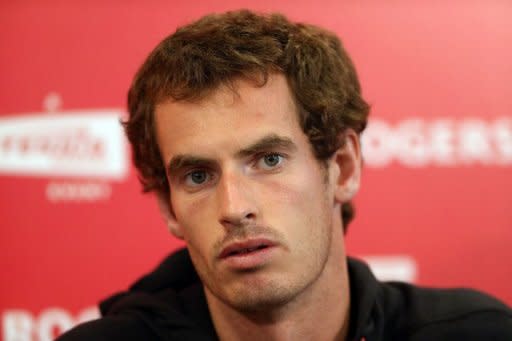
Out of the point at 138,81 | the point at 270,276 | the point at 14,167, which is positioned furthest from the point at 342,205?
the point at 14,167

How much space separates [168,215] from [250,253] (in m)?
0.37

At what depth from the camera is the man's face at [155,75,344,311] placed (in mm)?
1334

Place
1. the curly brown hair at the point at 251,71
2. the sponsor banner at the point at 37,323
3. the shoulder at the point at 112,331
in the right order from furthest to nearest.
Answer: the sponsor banner at the point at 37,323 → the shoulder at the point at 112,331 → the curly brown hair at the point at 251,71

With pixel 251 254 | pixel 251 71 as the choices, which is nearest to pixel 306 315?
pixel 251 254

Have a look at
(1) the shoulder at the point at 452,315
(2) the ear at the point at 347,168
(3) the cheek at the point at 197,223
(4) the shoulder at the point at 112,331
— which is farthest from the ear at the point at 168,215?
(1) the shoulder at the point at 452,315

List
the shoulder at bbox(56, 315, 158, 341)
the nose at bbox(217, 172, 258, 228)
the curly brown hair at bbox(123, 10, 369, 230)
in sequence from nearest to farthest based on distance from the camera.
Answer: the nose at bbox(217, 172, 258, 228)
the curly brown hair at bbox(123, 10, 369, 230)
the shoulder at bbox(56, 315, 158, 341)

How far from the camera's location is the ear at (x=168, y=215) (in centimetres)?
161

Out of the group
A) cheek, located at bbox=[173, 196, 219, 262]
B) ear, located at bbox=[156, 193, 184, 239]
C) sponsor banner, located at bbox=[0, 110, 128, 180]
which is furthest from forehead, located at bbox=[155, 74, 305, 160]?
sponsor banner, located at bbox=[0, 110, 128, 180]

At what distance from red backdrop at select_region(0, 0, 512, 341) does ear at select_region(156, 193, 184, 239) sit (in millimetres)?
591

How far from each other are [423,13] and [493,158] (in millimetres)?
515

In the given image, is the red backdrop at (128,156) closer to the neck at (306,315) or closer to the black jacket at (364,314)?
the black jacket at (364,314)

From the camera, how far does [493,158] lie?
2.23 meters

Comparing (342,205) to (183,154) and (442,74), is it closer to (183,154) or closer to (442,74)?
(183,154)

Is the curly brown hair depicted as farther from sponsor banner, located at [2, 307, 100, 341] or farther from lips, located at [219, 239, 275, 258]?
sponsor banner, located at [2, 307, 100, 341]
